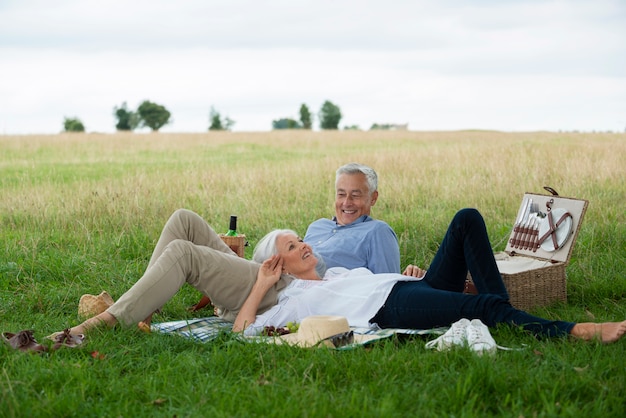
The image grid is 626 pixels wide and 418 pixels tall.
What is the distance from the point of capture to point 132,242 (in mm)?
7781

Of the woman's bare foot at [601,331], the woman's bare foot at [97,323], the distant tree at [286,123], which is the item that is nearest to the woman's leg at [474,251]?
the woman's bare foot at [601,331]

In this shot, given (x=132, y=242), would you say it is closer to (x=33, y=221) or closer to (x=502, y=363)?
(x=33, y=221)

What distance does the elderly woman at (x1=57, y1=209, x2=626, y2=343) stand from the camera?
455cm

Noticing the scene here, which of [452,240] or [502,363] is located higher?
[452,240]

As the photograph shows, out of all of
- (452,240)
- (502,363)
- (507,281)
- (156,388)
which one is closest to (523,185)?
(507,281)

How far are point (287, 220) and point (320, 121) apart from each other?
7040 centimetres

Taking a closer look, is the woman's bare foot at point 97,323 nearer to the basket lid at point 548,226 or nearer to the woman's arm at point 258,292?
the woman's arm at point 258,292

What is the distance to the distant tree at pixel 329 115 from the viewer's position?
78.1 meters

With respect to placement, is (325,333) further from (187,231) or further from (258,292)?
(187,231)

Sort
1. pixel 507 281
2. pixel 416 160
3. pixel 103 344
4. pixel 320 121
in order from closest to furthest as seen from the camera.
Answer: pixel 103 344 → pixel 507 281 → pixel 416 160 → pixel 320 121

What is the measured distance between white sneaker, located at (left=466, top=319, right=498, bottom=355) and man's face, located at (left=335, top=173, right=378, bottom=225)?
1627 millimetres

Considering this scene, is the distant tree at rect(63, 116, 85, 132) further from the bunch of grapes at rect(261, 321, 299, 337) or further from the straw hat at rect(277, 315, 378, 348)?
the straw hat at rect(277, 315, 378, 348)

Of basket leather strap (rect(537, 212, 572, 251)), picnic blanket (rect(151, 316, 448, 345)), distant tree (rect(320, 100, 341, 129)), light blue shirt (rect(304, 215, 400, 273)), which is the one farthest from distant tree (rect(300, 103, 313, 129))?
picnic blanket (rect(151, 316, 448, 345))

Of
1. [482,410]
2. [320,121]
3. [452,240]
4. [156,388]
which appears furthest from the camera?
[320,121]
